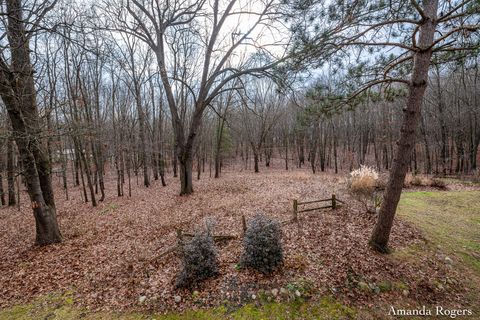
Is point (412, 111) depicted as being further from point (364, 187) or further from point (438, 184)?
point (438, 184)

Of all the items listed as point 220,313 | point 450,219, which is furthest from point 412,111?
point 450,219

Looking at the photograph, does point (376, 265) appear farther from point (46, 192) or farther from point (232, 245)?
point (46, 192)

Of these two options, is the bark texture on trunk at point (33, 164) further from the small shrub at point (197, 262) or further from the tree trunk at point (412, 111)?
the tree trunk at point (412, 111)

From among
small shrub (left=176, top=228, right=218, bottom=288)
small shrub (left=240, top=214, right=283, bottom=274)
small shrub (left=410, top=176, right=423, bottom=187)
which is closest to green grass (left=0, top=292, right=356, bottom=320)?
small shrub (left=176, top=228, right=218, bottom=288)

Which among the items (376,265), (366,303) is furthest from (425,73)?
(366,303)

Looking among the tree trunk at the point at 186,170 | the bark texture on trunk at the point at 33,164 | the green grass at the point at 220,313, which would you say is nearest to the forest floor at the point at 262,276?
the green grass at the point at 220,313

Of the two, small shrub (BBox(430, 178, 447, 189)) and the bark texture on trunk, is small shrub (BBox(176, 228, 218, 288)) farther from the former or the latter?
small shrub (BBox(430, 178, 447, 189))

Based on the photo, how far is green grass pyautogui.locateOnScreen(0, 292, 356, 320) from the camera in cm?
332

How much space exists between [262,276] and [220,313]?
105 centimetres

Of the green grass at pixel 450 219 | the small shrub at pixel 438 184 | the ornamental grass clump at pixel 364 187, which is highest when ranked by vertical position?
the ornamental grass clump at pixel 364 187

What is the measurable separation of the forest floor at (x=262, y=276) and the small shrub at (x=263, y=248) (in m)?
0.20

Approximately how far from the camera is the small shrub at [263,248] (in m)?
4.19

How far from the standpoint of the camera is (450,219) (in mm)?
6832

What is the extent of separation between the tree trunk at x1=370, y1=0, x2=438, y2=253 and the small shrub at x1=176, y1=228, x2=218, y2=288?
391cm
